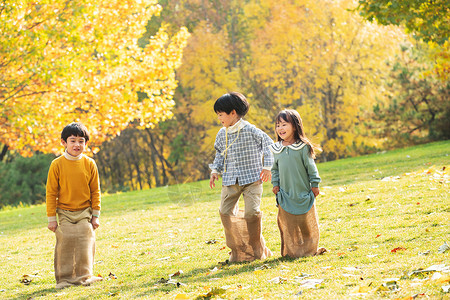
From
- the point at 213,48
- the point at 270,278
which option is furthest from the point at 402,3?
the point at 213,48

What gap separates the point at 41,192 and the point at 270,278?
2270 centimetres

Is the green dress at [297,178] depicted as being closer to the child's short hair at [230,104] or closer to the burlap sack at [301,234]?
the burlap sack at [301,234]

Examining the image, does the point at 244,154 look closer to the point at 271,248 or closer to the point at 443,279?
the point at 271,248

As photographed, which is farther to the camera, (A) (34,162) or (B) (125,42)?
(A) (34,162)

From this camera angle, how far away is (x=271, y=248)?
609cm

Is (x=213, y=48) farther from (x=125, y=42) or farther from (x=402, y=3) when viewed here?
(x=402, y=3)

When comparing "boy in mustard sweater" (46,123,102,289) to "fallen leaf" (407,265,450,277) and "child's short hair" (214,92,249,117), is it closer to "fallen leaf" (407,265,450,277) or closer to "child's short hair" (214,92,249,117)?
"child's short hair" (214,92,249,117)

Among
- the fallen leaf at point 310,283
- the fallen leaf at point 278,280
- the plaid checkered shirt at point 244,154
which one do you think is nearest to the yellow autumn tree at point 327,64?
the plaid checkered shirt at point 244,154

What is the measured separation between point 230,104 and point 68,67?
8.87 m

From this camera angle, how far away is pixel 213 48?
26844 millimetres

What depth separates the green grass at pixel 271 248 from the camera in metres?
4.17

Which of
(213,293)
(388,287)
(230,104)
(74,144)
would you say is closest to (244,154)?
(230,104)

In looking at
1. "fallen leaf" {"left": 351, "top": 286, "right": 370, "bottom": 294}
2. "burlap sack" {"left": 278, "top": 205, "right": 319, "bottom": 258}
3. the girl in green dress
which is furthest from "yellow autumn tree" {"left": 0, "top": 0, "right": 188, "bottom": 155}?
"fallen leaf" {"left": 351, "top": 286, "right": 370, "bottom": 294}

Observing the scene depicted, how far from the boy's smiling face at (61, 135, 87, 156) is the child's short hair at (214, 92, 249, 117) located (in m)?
1.30
